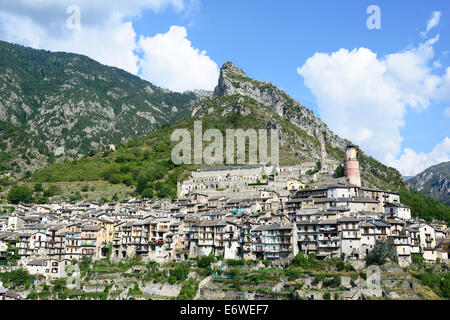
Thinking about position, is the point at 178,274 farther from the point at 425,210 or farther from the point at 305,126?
the point at 305,126

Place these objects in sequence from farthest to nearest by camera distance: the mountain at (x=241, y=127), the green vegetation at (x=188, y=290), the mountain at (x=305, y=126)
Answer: the mountain at (x=305, y=126), the mountain at (x=241, y=127), the green vegetation at (x=188, y=290)

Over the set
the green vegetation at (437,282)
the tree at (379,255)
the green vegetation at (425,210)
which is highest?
the green vegetation at (425,210)

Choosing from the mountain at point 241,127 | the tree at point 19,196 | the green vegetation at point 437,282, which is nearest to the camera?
the green vegetation at point 437,282

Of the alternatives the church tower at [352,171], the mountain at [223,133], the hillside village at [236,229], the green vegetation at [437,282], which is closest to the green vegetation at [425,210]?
the mountain at [223,133]

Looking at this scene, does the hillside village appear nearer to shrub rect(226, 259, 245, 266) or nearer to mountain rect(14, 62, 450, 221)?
shrub rect(226, 259, 245, 266)

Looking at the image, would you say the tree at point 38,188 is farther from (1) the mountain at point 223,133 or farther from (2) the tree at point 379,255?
(2) the tree at point 379,255

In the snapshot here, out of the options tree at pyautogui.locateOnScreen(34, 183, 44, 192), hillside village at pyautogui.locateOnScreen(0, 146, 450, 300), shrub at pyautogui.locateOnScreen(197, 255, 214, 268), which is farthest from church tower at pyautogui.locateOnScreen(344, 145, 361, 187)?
tree at pyautogui.locateOnScreen(34, 183, 44, 192)

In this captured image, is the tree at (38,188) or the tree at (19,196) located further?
the tree at (38,188)

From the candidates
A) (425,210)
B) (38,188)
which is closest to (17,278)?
(38,188)

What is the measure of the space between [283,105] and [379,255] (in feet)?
451

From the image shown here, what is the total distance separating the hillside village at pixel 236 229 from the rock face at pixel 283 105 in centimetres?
8432

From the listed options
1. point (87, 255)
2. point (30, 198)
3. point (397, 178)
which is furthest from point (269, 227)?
point (397, 178)

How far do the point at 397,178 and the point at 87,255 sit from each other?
4095 inches

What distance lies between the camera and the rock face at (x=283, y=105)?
173 m
